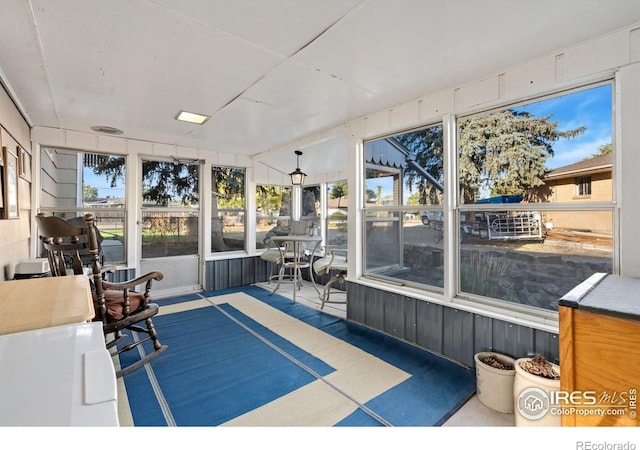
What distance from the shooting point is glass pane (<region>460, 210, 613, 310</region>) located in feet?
6.52

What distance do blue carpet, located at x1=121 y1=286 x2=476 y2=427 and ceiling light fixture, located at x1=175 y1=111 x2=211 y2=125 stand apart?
2405 millimetres

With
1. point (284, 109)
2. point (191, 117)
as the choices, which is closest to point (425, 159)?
point (284, 109)

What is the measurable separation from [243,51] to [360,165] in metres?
1.87

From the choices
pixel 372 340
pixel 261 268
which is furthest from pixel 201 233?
pixel 372 340

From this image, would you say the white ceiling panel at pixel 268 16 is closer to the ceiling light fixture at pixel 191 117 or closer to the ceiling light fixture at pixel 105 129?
the ceiling light fixture at pixel 191 117

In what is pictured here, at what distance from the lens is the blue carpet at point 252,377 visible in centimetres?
187

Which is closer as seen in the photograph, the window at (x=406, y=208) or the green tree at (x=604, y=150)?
the green tree at (x=604, y=150)

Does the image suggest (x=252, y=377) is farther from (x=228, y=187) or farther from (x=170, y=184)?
(x=228, y=187)

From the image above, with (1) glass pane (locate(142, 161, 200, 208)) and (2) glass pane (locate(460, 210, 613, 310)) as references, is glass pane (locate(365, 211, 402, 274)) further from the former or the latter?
(1) glass pane (locate(142, 161, 200, 208))

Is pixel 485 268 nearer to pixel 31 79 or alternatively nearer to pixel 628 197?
pixel 628 197

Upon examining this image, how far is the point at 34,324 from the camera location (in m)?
0.99

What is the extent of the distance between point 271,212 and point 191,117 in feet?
8.91

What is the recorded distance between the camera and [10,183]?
2.41 meters

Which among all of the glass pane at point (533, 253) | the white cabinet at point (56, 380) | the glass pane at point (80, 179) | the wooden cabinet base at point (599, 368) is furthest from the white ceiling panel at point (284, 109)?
the wooden cabinet base at point (599, 368)
